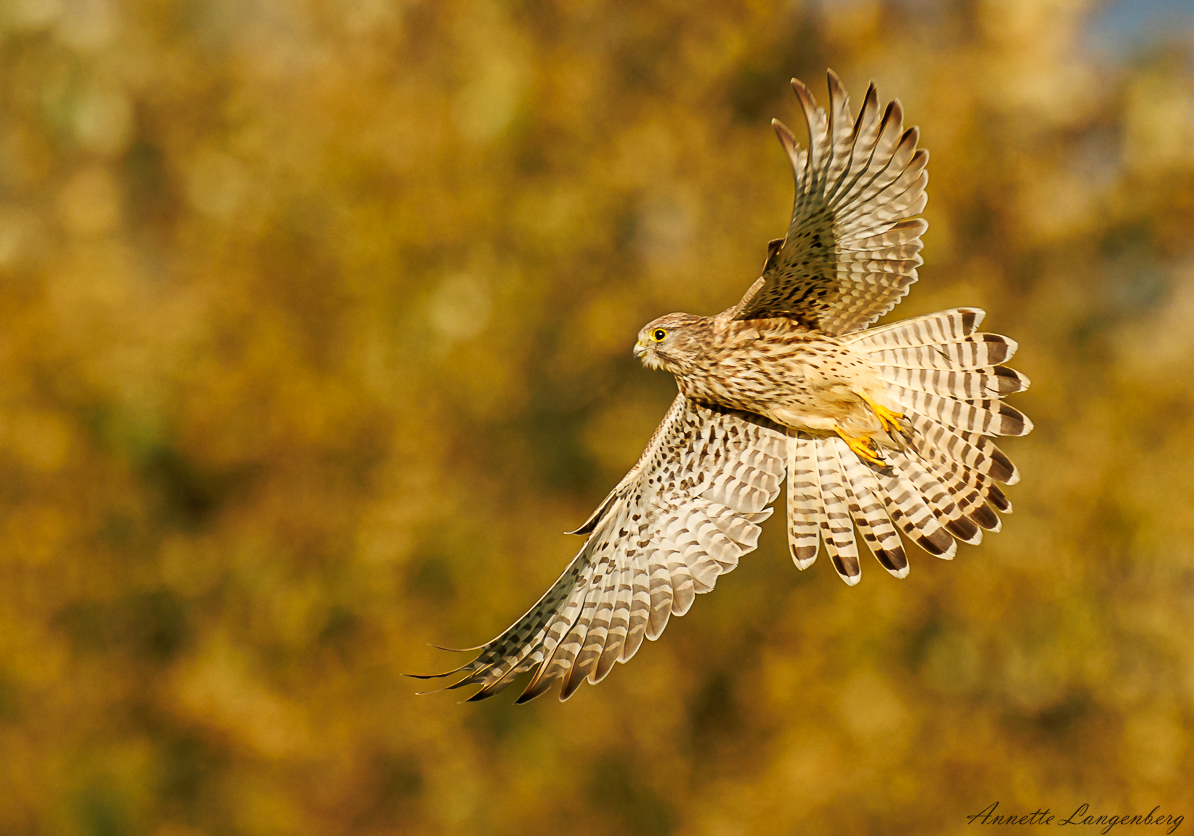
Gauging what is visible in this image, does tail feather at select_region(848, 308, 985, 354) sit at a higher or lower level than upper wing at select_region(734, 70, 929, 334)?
lower

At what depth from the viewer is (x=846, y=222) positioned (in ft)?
10.7

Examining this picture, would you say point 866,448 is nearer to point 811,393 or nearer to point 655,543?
point 811,393

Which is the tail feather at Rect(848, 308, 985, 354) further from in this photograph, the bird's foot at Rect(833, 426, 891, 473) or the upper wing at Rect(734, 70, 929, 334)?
the bird's foot at Rect(833, 426, 891, 473)

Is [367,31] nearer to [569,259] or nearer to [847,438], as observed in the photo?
[569,259]

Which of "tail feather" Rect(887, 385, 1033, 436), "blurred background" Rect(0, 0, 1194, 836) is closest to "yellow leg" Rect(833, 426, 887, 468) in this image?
"tail feather" Rect(887, 385, 1033, 436)

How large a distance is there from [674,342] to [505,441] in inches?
463

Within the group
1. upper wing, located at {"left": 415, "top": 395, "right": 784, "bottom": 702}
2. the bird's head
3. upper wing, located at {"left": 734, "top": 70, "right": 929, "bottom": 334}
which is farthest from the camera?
upper wing, located at {"left": 415, "top": 395, "right": 784, "bottom": 702}

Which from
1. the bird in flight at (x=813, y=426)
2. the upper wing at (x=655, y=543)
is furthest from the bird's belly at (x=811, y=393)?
the upper wing at (x=655, y=543)

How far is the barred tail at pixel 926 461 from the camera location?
363 cm

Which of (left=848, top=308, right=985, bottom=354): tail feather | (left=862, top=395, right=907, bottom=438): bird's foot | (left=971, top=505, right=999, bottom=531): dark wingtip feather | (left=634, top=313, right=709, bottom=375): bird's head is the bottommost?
(left=971, top=505, right=999, bottom=531): dark wingtip feather

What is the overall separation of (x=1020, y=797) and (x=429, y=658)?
8.47 m
